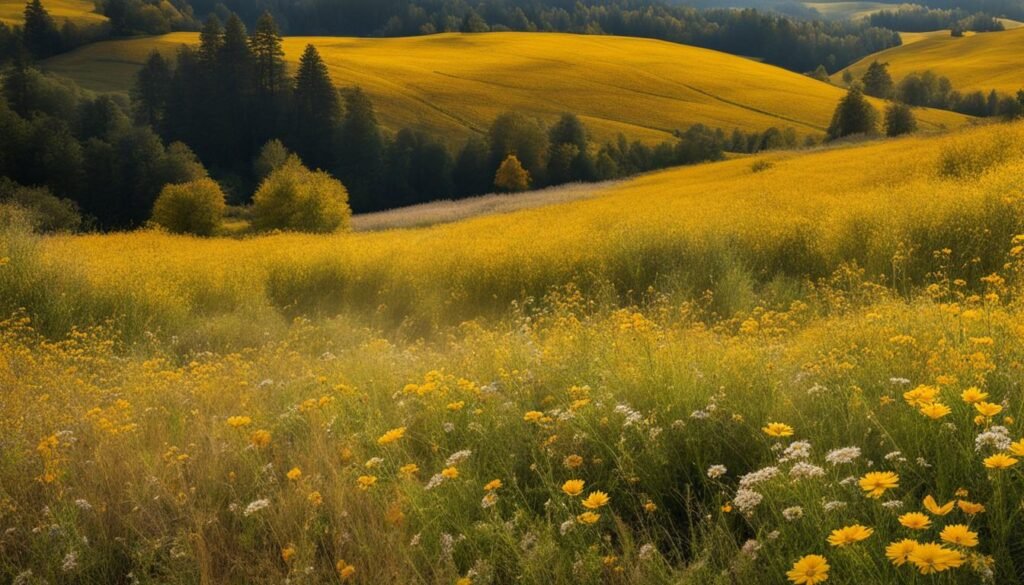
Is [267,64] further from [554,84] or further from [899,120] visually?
[899,120]

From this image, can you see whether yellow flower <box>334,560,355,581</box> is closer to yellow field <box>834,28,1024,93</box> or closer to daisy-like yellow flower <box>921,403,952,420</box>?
daisy-like yellow flower <box>921,403,952,420</box>

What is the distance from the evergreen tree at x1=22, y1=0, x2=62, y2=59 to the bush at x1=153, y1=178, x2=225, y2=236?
67214 millimetres

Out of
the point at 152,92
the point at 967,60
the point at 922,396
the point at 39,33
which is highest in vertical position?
the point at 967,60

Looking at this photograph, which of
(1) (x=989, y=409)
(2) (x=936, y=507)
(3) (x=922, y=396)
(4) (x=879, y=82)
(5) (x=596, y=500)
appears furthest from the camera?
(4) (x=879, y=82)

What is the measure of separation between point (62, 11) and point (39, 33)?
22.1 m

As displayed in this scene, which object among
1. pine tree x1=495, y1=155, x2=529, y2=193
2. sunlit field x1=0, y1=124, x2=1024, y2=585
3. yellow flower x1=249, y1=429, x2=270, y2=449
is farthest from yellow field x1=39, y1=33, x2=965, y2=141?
yellow flower x1=249, y1=429, x2=270, y2=449

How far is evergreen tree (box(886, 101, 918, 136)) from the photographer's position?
4594cm

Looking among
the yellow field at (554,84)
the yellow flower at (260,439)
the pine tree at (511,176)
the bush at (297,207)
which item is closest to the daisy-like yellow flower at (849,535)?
the yellow flower at (260,439)

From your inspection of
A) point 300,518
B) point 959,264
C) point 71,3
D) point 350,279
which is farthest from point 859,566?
point 71,3

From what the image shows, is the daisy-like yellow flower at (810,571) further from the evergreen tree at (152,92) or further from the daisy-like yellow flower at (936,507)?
the evergreen tree at (152,92)

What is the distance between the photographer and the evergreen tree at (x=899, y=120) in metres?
45.9

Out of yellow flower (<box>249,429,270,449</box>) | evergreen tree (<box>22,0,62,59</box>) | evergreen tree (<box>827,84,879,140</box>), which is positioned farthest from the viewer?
evergreen tree (<box>22,0,62,59</box>)

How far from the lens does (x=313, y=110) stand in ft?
197

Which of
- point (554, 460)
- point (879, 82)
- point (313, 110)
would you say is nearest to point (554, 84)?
point (313, 110)
